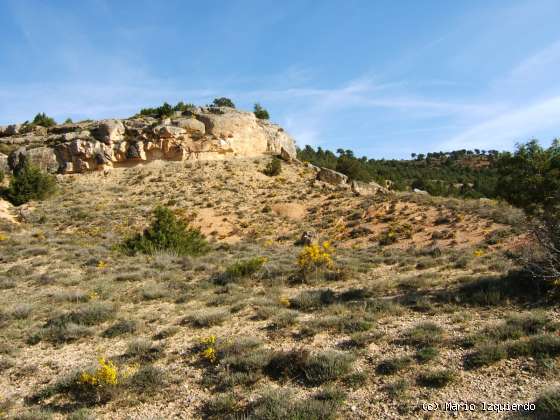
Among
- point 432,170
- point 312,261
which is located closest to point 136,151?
point 312,261

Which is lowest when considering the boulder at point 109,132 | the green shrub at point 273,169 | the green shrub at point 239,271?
the green shrub at point 239,271

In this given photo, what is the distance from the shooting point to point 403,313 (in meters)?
7.55

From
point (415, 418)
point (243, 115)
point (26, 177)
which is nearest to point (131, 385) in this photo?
point (415, 418)

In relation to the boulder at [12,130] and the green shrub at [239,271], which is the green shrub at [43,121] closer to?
the boulder at [12,130]

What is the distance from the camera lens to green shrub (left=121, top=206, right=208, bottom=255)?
15.8m

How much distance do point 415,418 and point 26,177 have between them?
28655 millimetres

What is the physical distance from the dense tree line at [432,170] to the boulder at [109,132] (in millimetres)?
18704

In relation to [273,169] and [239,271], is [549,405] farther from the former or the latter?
[273,169]

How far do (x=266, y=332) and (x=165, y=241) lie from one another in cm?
970

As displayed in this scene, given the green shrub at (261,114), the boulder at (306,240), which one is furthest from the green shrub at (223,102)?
the boulder at (306,240)

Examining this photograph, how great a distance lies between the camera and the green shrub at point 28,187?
2556 cm

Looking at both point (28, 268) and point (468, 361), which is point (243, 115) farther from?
point (468, 361)

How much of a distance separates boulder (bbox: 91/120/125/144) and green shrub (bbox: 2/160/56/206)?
18.5 ft

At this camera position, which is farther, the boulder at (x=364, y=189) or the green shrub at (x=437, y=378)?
the boulder at (x=364, y=189)
